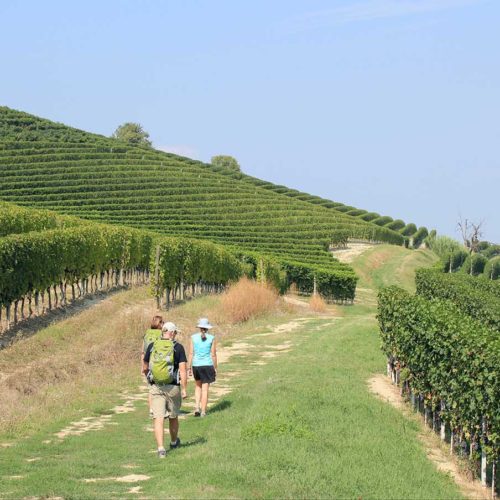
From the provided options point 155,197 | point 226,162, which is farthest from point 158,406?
point 226,162

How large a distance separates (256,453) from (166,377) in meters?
2.00

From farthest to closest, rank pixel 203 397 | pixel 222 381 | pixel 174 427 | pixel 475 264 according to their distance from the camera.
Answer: pixel 475 264, pixel 222 381, pixel 203 397, pixel 174 427

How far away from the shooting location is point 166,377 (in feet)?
44.9

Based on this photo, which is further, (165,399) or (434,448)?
(434,448)

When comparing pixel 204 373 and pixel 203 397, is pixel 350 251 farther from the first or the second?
pixel 204 373

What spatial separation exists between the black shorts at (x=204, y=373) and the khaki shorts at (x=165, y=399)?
9.94 ft

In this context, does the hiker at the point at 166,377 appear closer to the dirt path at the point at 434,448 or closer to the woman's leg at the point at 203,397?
the woman's leg at the point at 203,397

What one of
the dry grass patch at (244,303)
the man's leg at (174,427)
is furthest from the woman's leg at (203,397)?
the dry grass patch at (244,303)

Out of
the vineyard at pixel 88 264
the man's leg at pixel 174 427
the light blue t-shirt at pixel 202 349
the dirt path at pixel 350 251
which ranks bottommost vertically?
the man's leg at pixel 174 427

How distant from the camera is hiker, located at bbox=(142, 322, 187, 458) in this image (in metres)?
13.7

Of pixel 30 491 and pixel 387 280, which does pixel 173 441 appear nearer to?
pixel 30 491

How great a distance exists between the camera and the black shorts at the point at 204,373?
55.5ft

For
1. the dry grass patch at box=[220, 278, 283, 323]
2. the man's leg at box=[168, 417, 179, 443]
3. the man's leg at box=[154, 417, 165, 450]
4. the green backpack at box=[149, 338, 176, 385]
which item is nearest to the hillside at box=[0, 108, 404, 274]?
the dry grass patch at box=[220, 278, 283, 323]

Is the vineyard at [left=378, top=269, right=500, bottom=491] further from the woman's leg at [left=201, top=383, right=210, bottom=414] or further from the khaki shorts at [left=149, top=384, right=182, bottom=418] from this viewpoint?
the khaki shorts at [left=149, top=384, right=182, bottom=418]
